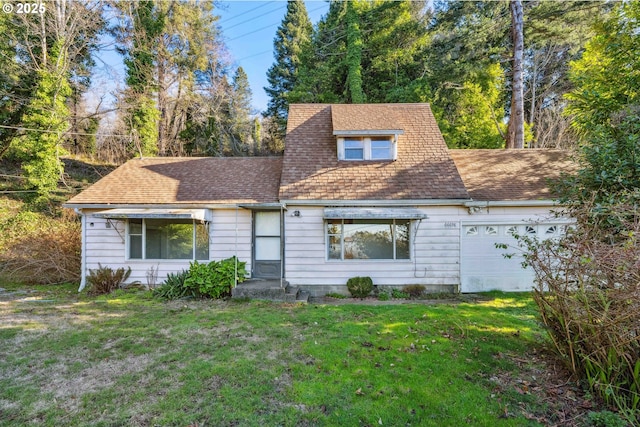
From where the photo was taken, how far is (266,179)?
10031mm

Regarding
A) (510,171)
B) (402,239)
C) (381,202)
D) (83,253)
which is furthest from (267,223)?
(510,171)

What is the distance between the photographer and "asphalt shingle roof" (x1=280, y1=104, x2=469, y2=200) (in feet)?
28.7

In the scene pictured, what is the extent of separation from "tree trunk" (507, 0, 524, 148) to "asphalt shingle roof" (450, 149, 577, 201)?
342 centimetres

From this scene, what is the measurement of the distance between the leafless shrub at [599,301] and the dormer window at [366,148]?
6312 millimetres

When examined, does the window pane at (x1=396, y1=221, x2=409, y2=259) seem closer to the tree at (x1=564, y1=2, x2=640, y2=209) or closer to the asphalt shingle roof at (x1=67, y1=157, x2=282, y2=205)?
the asphalt shingle roof at (x1=67, y1=157, x2=282, y2=205)

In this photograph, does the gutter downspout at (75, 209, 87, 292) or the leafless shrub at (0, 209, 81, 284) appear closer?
the gutter downspout at (75, 209, 87, 292)

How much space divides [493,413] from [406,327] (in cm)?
245

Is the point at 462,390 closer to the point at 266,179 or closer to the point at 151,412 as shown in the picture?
the point at 151,412

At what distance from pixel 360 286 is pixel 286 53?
96.4ft

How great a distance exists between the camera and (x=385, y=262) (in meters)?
8.63

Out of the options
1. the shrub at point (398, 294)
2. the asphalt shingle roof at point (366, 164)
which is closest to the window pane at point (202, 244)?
the asphalt shingle roof at point (366, 164)

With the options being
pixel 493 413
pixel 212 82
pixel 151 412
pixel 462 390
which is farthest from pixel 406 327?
pixel 212 82

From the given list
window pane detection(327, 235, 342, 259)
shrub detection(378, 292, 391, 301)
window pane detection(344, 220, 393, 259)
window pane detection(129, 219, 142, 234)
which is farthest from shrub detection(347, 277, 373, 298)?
window pane detection(129, 219, 142, 234)

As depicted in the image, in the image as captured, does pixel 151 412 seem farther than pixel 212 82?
No
